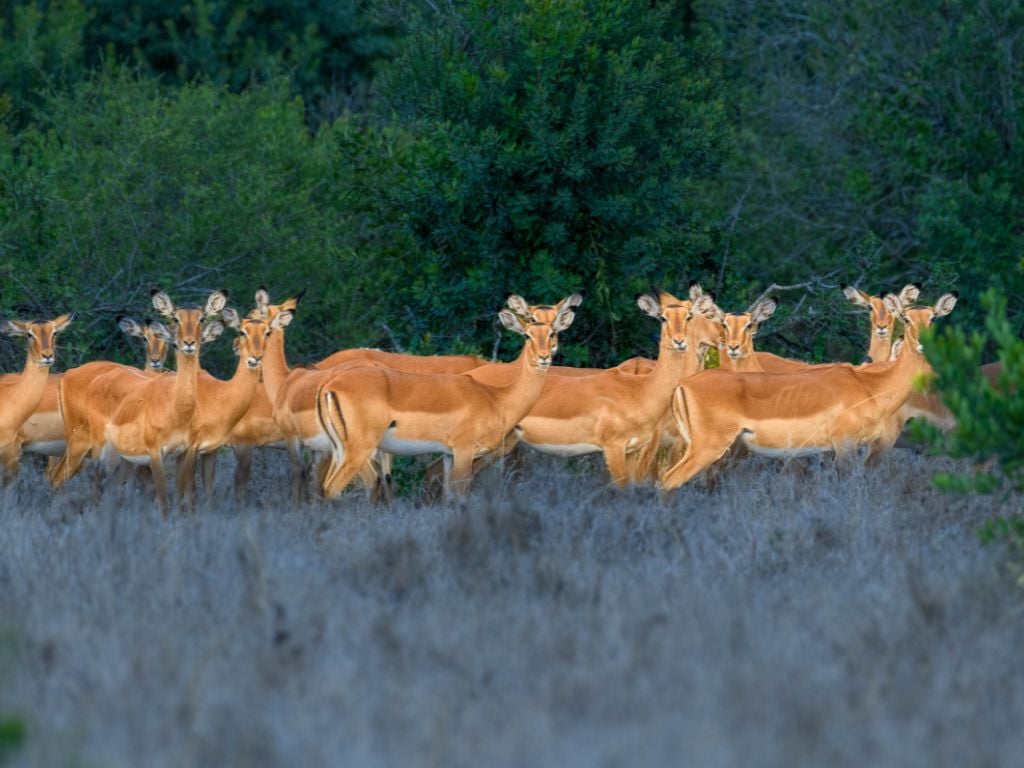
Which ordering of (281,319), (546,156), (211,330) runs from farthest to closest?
(546,156) → (281,319) → (211,330)

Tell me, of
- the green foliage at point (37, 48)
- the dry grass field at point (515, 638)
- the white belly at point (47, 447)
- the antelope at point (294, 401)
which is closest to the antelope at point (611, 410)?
the antelope at point (294, 401)

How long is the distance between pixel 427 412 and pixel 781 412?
2.12 meters

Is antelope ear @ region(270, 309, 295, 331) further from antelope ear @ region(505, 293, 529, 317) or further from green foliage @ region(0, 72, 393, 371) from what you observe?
green foliage @ region(0, 72, 393, 371)

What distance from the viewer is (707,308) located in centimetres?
1121

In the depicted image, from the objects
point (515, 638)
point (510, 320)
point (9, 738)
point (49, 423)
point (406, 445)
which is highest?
point (9, 738)

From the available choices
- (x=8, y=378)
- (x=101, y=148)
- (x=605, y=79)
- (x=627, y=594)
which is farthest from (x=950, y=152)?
(x=627, y=594)

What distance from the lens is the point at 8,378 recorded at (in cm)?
1086

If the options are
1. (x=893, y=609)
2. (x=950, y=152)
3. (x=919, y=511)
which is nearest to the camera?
(x=893, y=609)

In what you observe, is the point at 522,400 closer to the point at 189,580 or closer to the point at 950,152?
the point at 189,580

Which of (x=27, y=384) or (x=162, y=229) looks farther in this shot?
(x=162, y=229)

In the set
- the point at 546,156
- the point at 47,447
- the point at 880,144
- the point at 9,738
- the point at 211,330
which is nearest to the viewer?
the point at 9,738

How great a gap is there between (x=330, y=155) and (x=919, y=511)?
8.94 metres

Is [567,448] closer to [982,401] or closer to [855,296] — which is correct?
[855,296]

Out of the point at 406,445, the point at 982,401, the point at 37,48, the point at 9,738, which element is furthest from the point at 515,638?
the point at 37,48
